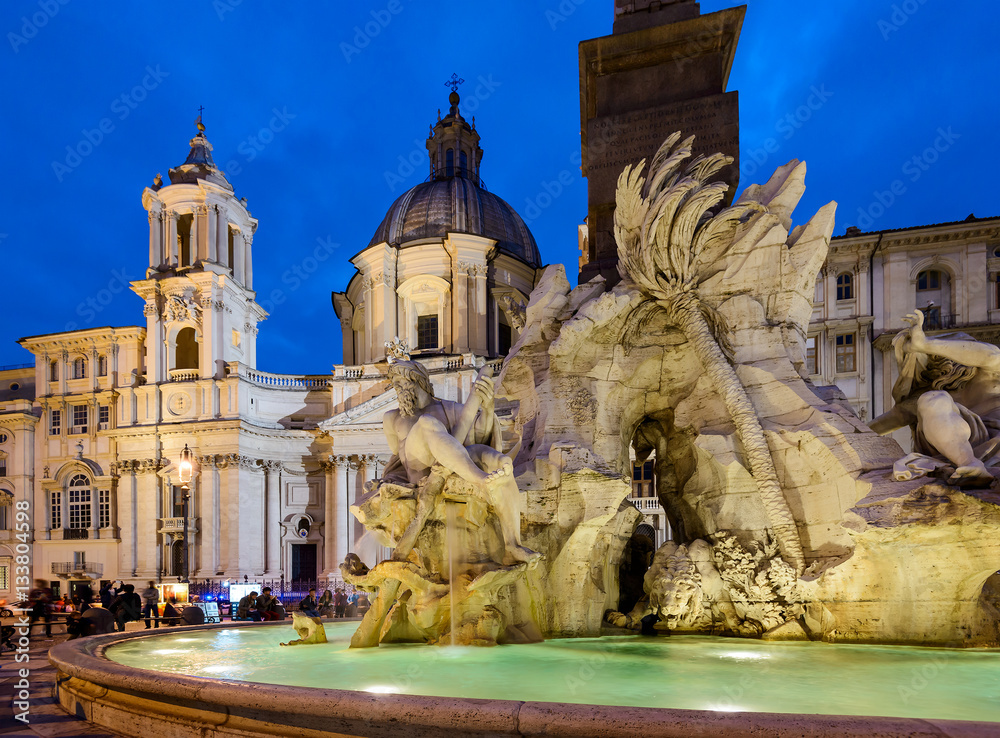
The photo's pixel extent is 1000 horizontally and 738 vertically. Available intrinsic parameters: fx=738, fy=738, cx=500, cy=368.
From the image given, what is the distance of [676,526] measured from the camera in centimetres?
891

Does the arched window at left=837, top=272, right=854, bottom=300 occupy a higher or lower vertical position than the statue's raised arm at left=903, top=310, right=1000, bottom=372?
higher

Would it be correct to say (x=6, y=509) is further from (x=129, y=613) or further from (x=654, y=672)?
(x=654, y=672)

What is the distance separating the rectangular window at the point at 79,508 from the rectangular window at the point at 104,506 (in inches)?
41.0

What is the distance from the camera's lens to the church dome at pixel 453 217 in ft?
158

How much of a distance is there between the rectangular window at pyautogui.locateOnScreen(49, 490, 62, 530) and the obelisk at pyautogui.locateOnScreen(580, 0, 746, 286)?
46704 mm

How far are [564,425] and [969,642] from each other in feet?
14.2

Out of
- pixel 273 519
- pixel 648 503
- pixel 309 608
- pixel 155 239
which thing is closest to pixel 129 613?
pixel 309 608

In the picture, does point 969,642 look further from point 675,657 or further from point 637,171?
point 637,171

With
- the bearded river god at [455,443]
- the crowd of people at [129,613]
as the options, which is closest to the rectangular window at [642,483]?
the crowd of people at [129,613]

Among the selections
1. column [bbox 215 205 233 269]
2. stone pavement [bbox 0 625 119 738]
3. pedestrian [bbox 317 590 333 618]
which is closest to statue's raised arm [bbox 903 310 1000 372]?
stone pavement [bbox 0 625 119 738]

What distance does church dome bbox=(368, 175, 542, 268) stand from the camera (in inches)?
1892

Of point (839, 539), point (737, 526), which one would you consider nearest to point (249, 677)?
point (737, 526)

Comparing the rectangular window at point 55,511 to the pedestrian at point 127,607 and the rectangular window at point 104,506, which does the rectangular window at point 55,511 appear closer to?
the rectangular window at point 104,506

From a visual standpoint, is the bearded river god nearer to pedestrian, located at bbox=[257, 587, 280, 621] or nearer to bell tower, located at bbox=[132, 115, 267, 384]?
pedestrian, located at bbox=[257, 587, 280, 621]
